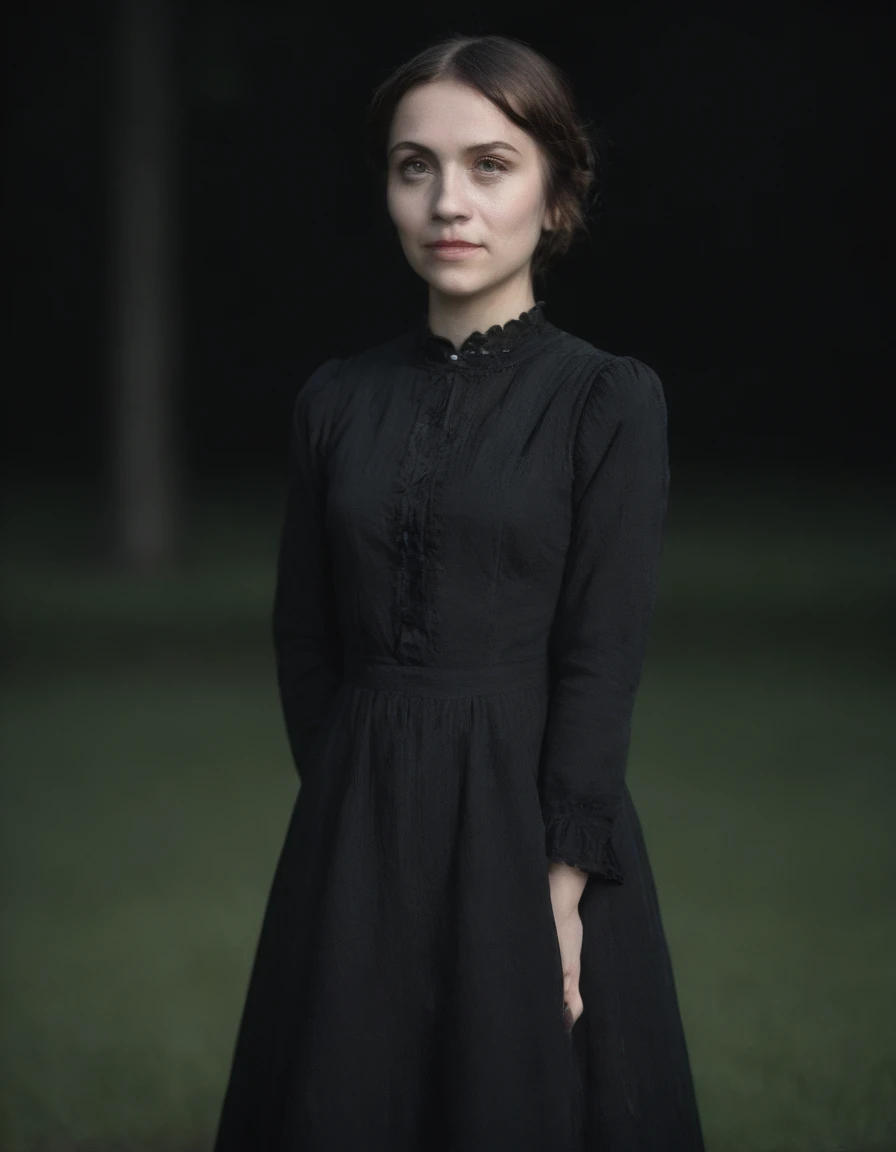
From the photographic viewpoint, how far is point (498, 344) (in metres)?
2.17

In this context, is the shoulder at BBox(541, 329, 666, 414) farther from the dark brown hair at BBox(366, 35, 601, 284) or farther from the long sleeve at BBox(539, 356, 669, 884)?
the dark brown hair at BBox(366, 35, 601, 284)

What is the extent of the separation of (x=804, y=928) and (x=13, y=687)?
3.71m

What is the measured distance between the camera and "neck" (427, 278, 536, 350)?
7.13ft

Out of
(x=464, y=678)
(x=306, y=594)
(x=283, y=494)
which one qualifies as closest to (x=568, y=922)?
(x=464, y=678)

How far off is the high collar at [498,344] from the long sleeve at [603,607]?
0.14m

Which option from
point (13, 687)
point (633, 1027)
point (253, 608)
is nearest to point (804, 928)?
point (633, 1027)

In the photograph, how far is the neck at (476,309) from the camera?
7.13 feet

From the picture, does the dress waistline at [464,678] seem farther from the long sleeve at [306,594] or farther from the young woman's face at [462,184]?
the young woman's face at [462,184]

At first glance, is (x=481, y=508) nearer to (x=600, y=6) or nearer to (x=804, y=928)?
(x=804, y=928)

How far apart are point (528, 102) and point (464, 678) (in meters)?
0.67

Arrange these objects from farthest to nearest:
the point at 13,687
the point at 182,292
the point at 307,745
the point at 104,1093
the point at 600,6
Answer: the point at 182,292
the point at 600,6
the point at 13,687
the point at 104,1093
the point at 307,745

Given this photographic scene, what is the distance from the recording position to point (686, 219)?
13.5 meters

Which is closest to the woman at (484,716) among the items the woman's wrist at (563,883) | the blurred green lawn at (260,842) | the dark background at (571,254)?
the woman's wrist at (563,883)

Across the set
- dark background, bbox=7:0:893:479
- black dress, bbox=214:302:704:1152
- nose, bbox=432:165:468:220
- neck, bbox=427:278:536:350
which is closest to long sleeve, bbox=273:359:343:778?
black dress, bbox=214:302:704:1152
